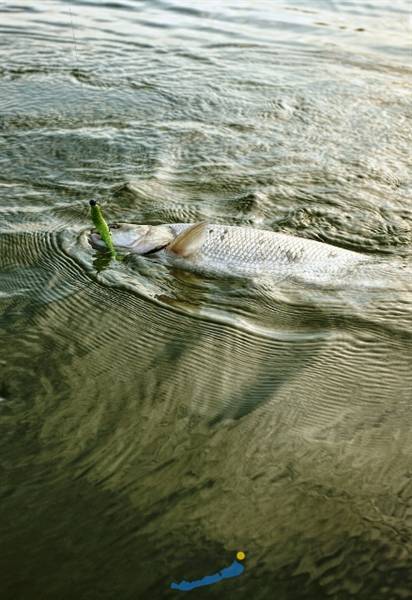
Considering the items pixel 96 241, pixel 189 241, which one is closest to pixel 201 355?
pixel 189 241

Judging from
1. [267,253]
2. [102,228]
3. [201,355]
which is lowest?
[201,355]

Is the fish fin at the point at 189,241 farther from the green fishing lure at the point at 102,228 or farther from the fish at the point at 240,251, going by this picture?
the green fishing lure at the point at 102,228

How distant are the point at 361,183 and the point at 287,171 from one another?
25.5 inches

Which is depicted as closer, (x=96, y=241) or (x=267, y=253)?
(x=267, y=253)

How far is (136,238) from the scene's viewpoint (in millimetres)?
4961

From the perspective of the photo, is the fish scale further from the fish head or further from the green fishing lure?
the green fishing lure

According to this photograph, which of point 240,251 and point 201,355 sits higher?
point 240,251

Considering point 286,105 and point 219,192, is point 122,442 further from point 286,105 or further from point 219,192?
point 286,105

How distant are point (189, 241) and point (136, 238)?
1.41 ft

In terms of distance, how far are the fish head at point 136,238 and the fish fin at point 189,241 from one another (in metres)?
0.15

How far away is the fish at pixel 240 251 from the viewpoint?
15.4 feet

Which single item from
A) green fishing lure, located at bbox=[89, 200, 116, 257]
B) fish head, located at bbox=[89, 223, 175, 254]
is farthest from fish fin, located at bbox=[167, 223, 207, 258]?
green fishing lure, located at bbox=[89, 200, 116, 257]

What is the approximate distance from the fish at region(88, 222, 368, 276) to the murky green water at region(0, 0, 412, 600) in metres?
0.13

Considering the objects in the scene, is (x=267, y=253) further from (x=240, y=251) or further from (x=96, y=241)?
(x=96, y=241)
